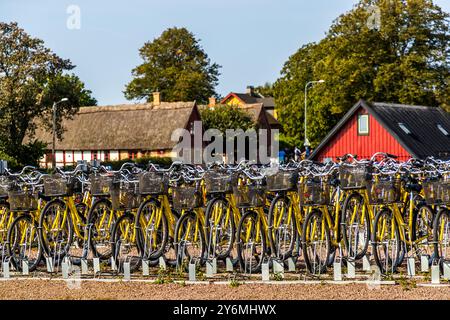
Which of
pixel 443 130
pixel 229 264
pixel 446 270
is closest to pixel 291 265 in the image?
pixel 229 264

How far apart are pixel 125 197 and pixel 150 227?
438mm

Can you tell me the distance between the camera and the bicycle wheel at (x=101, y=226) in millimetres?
10180

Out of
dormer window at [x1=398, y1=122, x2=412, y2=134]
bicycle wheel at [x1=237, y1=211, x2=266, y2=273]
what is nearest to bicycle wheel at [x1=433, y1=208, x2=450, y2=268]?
bicycle wheel at [x1=237, y1=211, x2=266, y2=273]

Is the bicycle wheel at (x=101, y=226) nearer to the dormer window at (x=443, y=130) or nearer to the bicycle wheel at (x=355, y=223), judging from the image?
the bicycle wheel at (x=355, y=223)

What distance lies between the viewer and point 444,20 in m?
49.2

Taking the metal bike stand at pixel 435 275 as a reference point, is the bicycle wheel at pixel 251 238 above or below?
above

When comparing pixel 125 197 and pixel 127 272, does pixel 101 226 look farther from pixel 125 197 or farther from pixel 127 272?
pixel 127 272

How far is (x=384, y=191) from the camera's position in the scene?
9297 mm

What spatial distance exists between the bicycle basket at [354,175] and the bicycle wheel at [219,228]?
1.27 meters

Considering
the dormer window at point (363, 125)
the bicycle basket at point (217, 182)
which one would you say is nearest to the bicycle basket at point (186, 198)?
the bicycle basket at point (217, 182)

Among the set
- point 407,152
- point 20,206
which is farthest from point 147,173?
point 407,152

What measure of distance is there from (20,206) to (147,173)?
1.61 metres

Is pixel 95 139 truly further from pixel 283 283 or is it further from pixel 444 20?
pixel 283 283

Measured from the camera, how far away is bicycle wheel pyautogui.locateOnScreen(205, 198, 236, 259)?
9.59 meters
